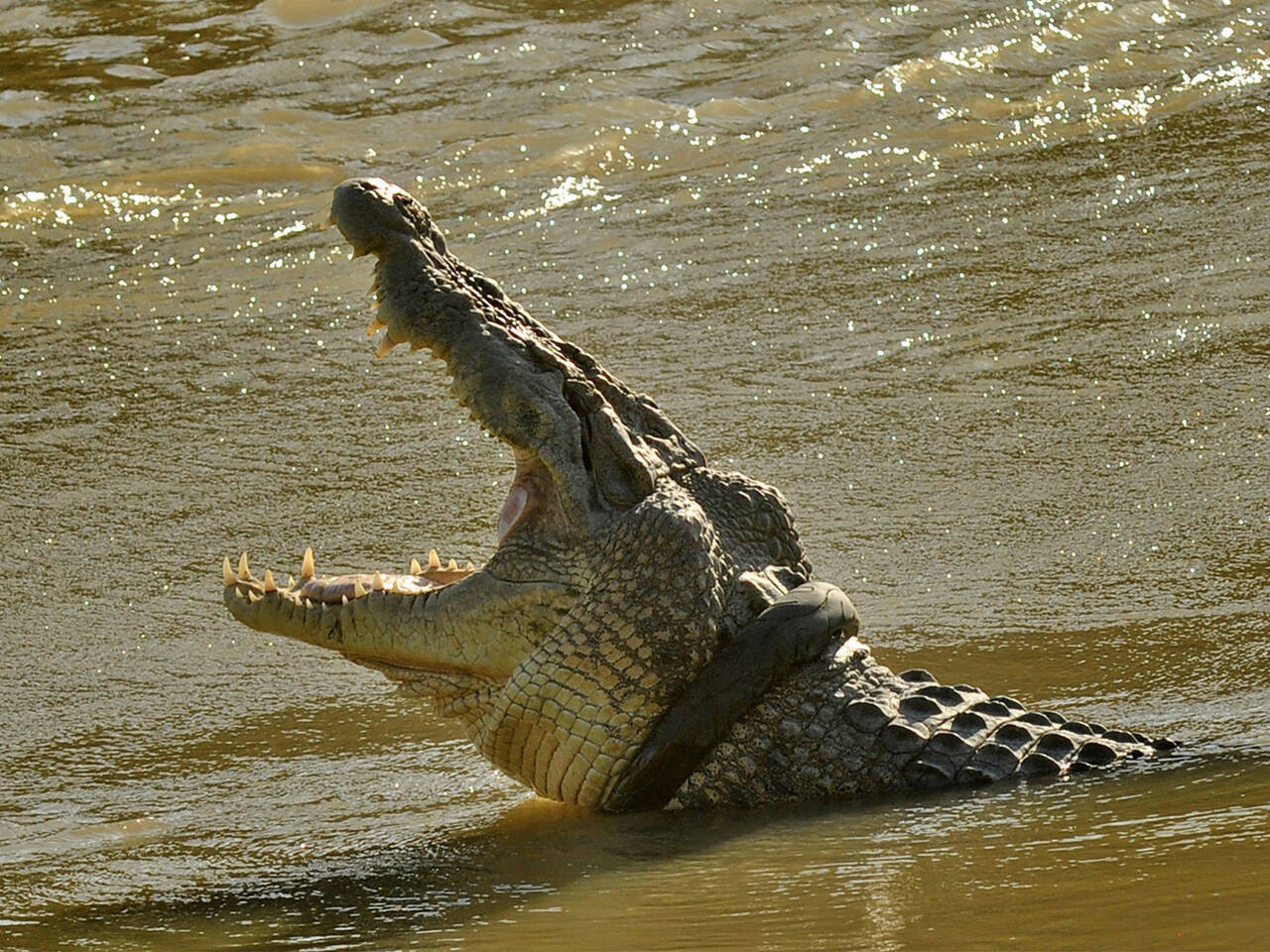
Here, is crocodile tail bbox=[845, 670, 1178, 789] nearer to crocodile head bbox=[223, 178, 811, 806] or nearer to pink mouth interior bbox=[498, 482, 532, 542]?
crocodile head bbox=[223, 178, 811, 806]

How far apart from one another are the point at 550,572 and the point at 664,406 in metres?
3.08

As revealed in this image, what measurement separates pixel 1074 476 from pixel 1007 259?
7.69 feet

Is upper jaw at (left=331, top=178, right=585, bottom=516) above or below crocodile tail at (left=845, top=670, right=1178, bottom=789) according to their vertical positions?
above

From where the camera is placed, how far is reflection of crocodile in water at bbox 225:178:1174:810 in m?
3.62

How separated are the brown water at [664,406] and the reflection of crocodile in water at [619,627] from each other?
A: 134 mm

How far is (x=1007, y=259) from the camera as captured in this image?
816 centimetres

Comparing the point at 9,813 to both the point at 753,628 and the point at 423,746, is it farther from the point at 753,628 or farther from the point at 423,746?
the point at 753,628

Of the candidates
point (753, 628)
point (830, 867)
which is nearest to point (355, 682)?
point (753, 628)

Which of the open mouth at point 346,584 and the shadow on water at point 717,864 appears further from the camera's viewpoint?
the open mouth at point 346,584

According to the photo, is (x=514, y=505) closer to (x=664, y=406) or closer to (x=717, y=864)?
(x=717, y=864)

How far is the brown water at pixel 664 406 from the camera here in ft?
10.6

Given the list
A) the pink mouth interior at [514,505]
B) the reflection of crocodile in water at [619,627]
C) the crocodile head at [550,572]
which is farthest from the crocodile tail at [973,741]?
the pink mouth interior at [514,505]

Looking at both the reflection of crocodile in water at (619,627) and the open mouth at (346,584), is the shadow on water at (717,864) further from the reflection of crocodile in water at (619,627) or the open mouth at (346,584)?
the open mouth at (346,584)

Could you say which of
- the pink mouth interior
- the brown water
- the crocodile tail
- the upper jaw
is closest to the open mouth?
the pink mouth interior
